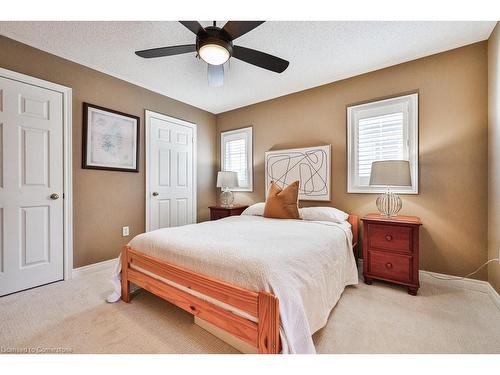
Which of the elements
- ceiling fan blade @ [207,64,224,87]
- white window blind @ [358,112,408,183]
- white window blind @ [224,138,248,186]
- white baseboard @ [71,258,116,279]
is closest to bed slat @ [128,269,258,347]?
white baseboard @ [71,258,116,279]

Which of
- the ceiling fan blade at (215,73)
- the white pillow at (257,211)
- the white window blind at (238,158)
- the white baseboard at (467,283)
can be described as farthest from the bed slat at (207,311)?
the white window blind at (238,158)

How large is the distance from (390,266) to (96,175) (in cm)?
339

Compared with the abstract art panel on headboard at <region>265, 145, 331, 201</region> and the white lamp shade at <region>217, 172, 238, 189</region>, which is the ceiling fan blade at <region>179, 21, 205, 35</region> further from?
the white lamp shade at <region>217, 172, 238, 189</region>

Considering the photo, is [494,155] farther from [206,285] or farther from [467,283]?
[206,285]

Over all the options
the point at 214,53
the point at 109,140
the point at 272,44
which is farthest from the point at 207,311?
the point at 109,140

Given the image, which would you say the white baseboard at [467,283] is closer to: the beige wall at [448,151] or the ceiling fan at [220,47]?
the beige wall at [448,151]

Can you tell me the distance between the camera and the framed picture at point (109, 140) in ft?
8.46

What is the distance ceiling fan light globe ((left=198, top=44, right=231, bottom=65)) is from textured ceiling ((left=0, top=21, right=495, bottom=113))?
1.58 ft

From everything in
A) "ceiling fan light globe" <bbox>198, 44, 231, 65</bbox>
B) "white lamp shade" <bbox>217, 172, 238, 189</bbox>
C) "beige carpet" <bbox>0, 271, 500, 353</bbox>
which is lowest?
"beige carpet" <bbox>0, 271, 500, 353</bbox>

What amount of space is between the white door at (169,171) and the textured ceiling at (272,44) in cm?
73

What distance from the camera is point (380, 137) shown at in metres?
2.59

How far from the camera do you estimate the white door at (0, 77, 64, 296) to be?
6.72ft
